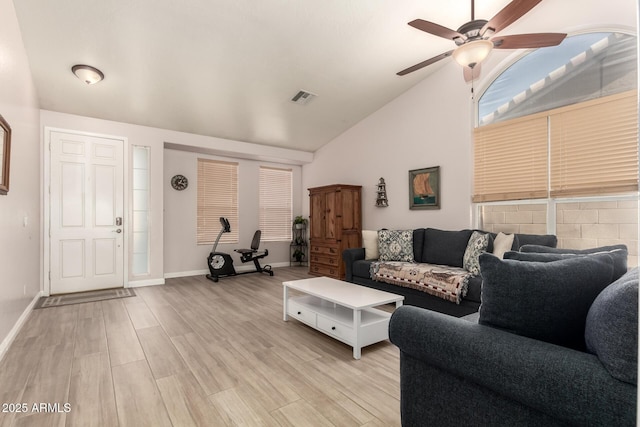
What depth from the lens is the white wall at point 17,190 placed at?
2535mm

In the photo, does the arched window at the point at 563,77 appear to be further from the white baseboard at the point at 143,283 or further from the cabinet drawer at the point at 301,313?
the white baseboard at the point at 143,283

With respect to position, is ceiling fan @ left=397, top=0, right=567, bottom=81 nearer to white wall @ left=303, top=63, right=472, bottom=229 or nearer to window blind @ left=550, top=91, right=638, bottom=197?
window blind @ left=550, top=91, right=638, bottom=197

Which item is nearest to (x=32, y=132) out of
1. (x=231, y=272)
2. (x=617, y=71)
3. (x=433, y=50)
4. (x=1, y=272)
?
(x=1, y=272)

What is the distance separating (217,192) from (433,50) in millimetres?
Result: 4446

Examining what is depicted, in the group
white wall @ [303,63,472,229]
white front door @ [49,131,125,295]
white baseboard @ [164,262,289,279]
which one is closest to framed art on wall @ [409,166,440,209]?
white wall @ [303,63,472,229]

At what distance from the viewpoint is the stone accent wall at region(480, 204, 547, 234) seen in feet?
11.7

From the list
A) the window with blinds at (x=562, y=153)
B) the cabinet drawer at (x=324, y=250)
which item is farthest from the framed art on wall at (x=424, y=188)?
the cabinet drawer at (x=324, y=250)

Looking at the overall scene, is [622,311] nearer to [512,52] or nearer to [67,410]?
[67,410]

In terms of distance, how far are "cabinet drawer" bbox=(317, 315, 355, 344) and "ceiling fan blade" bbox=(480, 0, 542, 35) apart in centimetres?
263

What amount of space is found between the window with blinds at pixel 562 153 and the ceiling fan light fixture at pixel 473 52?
1.61m

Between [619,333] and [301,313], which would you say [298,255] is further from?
[619,333]

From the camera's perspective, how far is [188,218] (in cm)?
576

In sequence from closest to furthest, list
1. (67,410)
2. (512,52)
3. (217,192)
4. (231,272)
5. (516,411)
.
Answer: (516,411) < (67,410) < (512,52) < (231,272) < (217,192)

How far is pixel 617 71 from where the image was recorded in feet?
10.0
